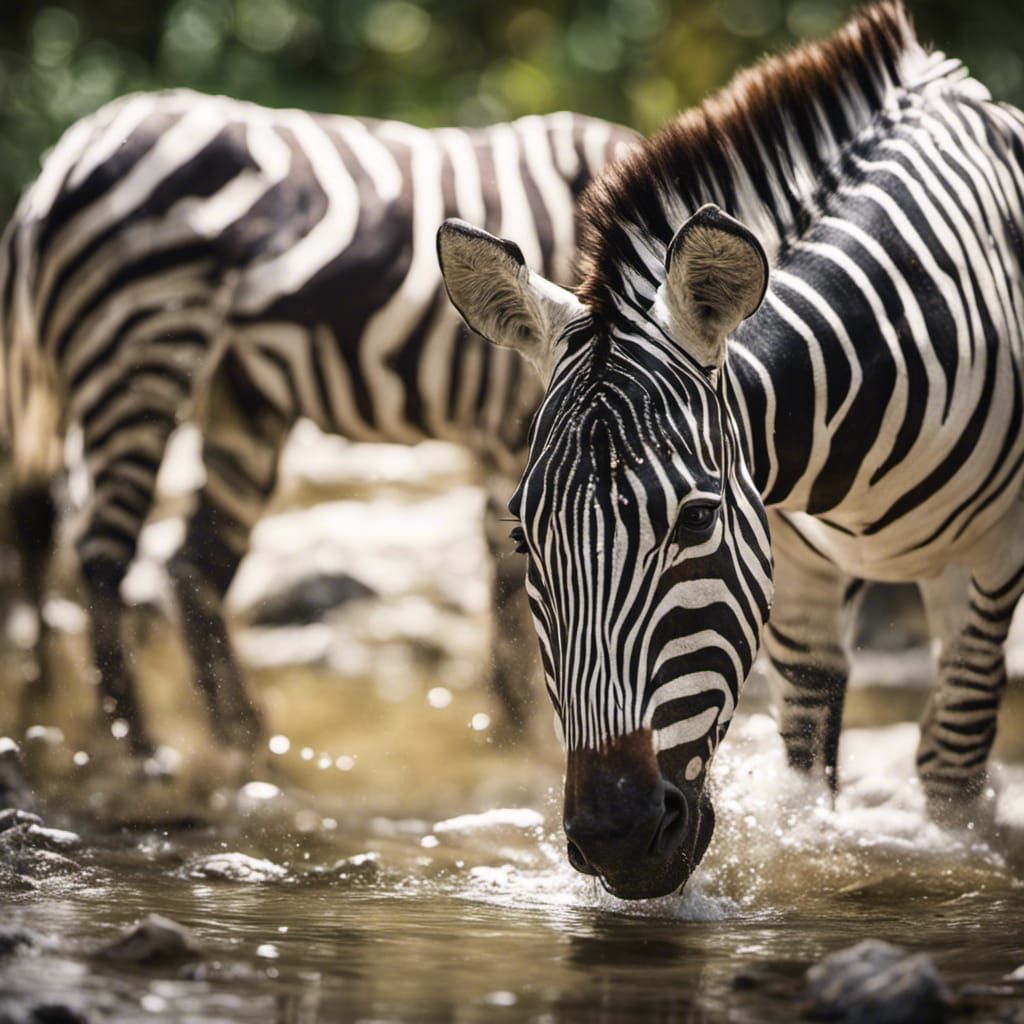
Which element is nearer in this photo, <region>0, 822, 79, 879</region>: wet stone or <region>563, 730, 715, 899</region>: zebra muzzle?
<region>563, 730, 715, 899</region>: zebra muzzle

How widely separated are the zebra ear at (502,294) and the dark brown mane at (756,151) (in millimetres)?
97

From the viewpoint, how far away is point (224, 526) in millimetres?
7031

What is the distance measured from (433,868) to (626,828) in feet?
6.00

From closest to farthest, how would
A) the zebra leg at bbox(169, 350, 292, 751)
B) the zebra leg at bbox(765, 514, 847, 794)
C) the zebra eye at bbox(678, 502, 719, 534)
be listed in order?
the zebra eye at bbox(678, 502, 719, 534)
the zebra leg at bbox(765, 514, 847, 794)
the zebra leg at bbox(169, 350, 292, 751)

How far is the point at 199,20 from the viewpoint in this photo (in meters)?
15.6

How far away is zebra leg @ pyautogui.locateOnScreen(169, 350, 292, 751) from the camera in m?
6.79

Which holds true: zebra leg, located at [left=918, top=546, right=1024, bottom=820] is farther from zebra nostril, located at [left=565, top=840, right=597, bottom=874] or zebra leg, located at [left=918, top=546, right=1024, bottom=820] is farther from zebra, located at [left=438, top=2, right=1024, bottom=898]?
zebra nostril, located at [left=565, top=840, right=597, bottom=874]

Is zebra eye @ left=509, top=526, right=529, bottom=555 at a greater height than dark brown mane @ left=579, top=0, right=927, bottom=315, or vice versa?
dark brown mane @ left=579, top=0, right=927, bottom=315

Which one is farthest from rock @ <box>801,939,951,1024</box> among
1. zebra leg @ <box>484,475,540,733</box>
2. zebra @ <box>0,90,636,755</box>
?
zebra leg @ <box>484,475,540,733</box>

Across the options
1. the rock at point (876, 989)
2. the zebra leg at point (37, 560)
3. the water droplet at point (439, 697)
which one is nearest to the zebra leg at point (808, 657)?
the rock at point (876, 989)

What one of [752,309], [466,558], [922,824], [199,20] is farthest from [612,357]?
[199,20]

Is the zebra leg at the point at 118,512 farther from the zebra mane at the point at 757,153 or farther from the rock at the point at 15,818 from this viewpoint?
the zebra mane at the point at 757,153

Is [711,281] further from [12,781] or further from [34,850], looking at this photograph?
[12,781]

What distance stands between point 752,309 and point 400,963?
5.27 feet
